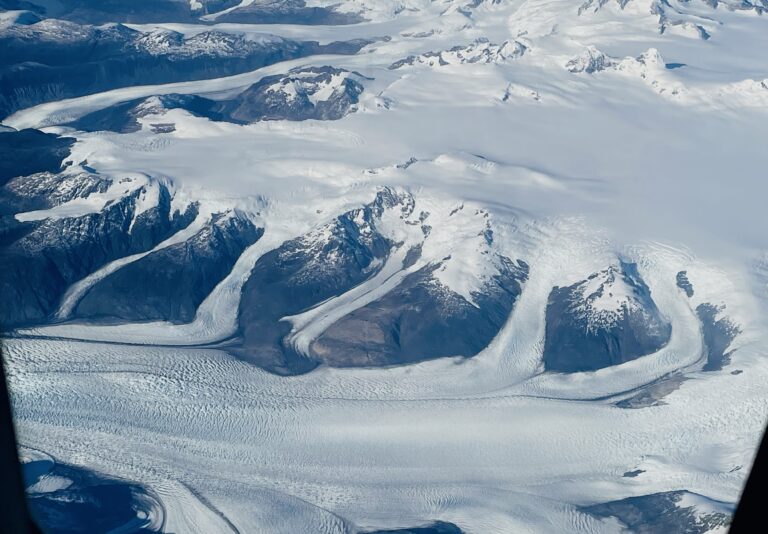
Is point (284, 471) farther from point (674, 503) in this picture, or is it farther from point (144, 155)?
point (144, 155)

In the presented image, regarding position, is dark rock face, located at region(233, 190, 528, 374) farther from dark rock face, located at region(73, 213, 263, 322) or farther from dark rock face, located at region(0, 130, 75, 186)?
dark rock face, located at region(0, 130, 75, 186)

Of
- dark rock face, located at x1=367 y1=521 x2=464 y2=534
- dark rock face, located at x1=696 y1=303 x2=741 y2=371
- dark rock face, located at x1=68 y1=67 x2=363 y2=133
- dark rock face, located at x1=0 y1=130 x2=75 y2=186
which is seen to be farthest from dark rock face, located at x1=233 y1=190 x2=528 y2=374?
dark rock face, located at x1=68 y1=67 x2=363 y2=133

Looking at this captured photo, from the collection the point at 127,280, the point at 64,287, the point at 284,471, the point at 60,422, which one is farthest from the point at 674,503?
the point at 64,287

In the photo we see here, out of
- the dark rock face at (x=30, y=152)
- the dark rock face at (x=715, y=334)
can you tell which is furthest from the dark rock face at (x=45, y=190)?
the dark rock face at (x=715, y=334)

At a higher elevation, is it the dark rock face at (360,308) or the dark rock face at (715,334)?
the dark rock face at (360,308)

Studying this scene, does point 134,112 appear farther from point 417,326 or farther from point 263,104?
point 417,326

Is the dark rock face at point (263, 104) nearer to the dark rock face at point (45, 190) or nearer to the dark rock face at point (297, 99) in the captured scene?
the dark rock face at point (297, 99)

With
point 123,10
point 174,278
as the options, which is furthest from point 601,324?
point 123,10
